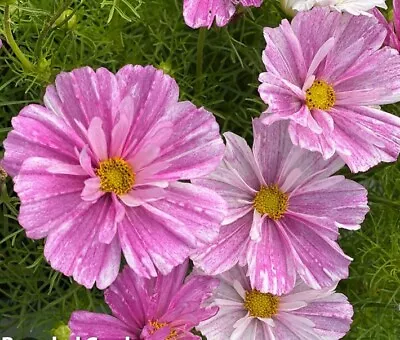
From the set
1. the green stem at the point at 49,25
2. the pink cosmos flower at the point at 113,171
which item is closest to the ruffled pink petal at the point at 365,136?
the pink cosmos flower at the point at 113,171

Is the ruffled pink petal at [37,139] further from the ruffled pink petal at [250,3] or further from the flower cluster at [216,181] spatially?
the ruffled pink petal at [250,3]

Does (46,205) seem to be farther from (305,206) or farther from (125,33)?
(125,33)

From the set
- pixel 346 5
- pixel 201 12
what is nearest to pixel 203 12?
pixel 201 12

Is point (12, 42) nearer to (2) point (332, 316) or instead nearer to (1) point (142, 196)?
(1) point (142, 196)

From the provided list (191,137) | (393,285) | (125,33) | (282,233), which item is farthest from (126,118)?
(393,285)

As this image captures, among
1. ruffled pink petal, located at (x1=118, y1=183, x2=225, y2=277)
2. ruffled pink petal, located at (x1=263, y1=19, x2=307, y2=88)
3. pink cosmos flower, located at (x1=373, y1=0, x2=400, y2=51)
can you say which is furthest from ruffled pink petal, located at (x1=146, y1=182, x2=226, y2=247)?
pink cosmos flower, located at (x1=373, y1=0, x2=400, y2=51)

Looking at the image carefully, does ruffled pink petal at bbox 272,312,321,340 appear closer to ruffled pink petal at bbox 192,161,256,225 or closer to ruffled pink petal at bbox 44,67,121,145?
ruffled pink petal at bbox 192,161,256,225

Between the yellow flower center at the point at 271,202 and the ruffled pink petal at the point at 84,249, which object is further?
the yellow flower center at the point at 271,202
